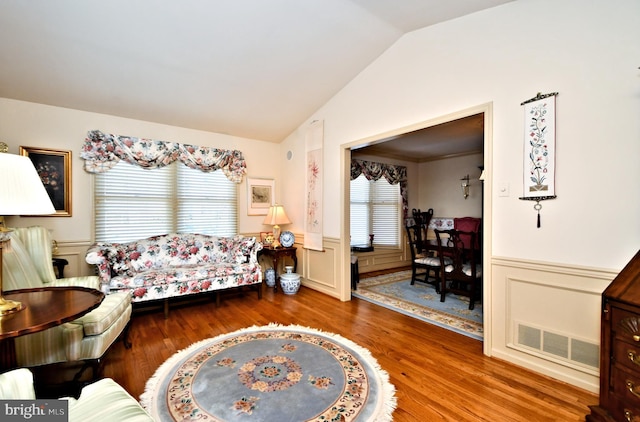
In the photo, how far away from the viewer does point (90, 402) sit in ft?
3.53

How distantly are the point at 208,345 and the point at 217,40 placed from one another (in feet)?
9.25

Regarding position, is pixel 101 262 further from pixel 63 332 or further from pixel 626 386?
pixel 626 386

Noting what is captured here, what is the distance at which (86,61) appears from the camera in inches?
107

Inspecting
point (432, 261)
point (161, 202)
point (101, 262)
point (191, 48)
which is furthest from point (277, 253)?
point (191, 48)

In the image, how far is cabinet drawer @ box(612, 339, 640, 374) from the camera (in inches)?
54.7

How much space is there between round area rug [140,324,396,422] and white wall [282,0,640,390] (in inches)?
47.1

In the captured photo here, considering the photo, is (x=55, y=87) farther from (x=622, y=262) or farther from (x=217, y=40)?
(x=622, y=262)

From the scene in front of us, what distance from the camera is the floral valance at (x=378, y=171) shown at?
211 inches

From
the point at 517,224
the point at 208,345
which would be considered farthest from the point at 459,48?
the point at 208,345

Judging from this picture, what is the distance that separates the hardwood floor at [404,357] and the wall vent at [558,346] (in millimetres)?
177

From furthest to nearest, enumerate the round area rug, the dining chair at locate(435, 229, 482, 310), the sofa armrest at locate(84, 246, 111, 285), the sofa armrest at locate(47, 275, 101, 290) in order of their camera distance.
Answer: the dining chair at locate(435, 229, 482, 310)
the sofa armrest at locate(84, 246, 111, 285)
the sofa armrest at locate(47, 275, 101, 290)
the round area rug

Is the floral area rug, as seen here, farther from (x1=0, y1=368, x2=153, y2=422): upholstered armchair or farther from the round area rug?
(x1=0, y1=368, x2=153, y2=422): upholstered armchair

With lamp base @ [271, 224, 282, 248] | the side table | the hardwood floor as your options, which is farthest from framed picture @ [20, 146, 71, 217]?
lamp base @ [271, 224, 282, 248]

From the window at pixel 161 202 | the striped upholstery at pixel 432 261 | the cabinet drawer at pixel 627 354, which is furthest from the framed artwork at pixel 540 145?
the window at pixel 161 202
